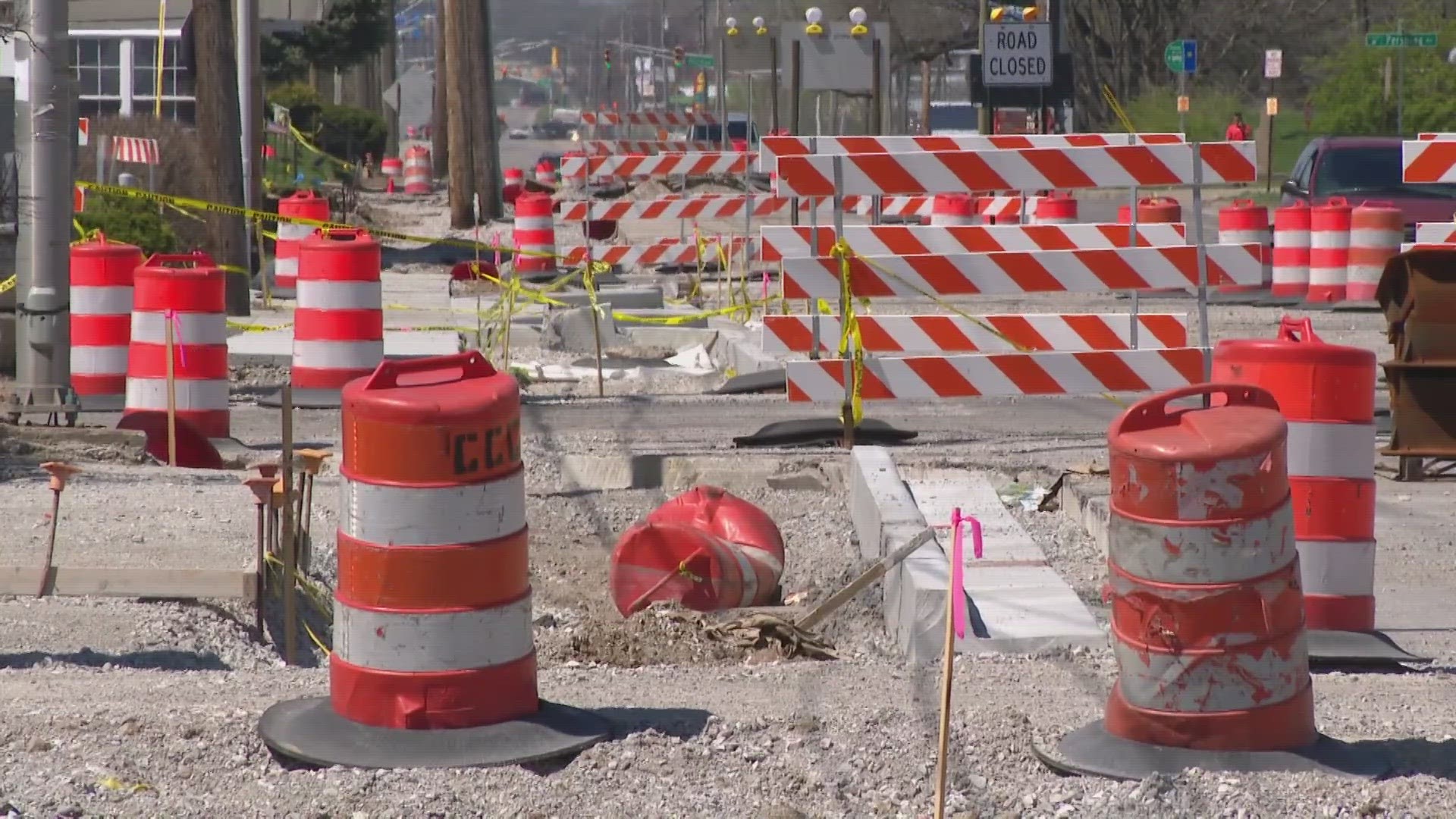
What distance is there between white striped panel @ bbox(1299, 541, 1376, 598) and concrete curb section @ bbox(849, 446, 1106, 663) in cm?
72

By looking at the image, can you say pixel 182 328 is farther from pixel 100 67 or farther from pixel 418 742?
pixel 100 67

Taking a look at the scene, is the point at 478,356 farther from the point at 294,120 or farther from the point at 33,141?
the point at 294,120

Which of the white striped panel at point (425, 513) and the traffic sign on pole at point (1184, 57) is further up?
the traffic sign on pole at point (1184, 57)

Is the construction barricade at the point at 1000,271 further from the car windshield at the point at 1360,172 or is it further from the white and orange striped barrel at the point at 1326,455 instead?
the car windshield at the point at 1360,172

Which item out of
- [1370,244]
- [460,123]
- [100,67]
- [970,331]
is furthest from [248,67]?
[100,67]

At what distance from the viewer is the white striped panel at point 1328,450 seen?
21.8 ft

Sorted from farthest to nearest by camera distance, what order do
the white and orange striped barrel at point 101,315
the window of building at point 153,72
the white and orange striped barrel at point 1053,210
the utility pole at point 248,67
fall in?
the window of building at point 153,72 → the white and orange striped barrel at point 1053,210 → the utility pole at point 248,67 → the white and orange striped barrel at point 101,315

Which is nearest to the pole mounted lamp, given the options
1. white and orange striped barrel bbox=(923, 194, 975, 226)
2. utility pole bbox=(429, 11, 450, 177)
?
white and orange striped barrel bbox=(923, 194, 975, 226)

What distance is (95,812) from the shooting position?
482cm

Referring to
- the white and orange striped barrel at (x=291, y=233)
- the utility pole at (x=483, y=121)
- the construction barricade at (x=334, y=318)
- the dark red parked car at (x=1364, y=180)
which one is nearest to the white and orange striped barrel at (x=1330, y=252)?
the dark red parked car at (x=1364, y=180)

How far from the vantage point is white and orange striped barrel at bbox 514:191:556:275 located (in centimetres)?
2331

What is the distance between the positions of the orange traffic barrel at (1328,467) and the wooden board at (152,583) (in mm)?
3371

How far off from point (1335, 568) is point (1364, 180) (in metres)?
17.2

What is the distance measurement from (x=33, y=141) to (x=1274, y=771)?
784 centimetres
